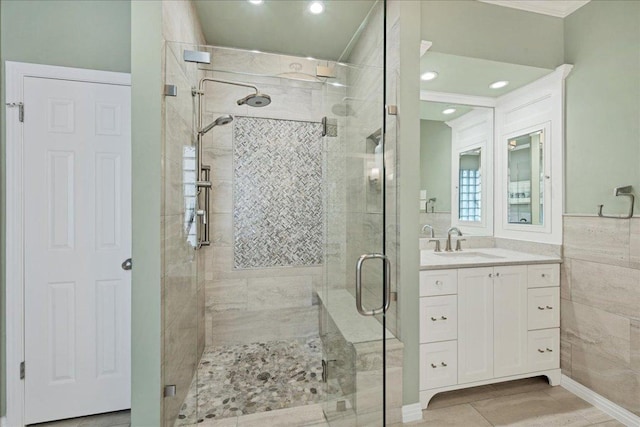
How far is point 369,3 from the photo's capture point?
2.09 meters

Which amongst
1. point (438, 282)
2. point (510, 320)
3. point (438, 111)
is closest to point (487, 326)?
point (510, 320)

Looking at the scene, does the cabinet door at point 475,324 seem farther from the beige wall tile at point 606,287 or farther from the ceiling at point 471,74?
the ceiling at point 471,74

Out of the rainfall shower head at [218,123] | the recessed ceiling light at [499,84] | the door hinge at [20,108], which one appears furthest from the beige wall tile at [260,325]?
the recessed ceiling light at [499,84]

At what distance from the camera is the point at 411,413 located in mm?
1778

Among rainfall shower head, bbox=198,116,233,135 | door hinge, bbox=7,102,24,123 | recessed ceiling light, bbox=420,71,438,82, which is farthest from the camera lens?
recessed ceiling light, bbox=420,71,438,82

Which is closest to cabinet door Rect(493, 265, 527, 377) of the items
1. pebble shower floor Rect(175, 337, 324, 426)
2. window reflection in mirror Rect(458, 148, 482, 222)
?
window reflection in mirror Rect(458, 148, 482, 222)

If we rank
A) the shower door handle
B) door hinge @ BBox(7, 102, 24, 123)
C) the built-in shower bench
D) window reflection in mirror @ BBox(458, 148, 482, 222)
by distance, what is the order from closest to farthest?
the shower door handle → the built-in shower bench → door hinge @ BBox(7, 102, 24, 123) → window reflection in mirror @ BBox(458, 148, 482, 222)

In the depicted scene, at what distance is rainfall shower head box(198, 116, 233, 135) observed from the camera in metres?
2.08

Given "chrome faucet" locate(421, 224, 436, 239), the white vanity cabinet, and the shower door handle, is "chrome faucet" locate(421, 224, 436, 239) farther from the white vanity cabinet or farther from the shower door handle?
the shower door handle

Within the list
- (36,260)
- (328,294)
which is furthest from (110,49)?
(328,294)

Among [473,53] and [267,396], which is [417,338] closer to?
[267,396]

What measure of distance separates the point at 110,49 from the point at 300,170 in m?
1.44

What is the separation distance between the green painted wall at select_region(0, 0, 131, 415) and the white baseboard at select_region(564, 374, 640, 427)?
11.9 ft

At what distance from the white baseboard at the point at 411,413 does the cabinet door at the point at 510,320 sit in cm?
64
